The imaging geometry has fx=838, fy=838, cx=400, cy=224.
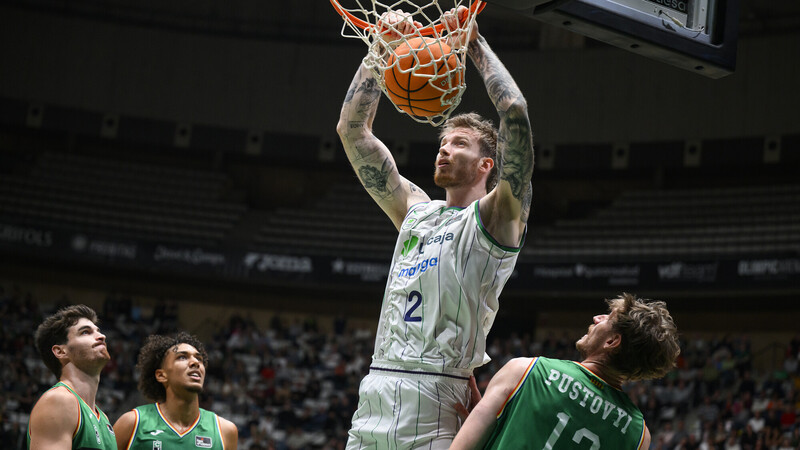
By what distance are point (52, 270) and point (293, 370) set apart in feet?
20.3

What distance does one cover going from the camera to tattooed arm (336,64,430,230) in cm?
346

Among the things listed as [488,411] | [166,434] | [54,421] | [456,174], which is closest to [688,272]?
[166,434]

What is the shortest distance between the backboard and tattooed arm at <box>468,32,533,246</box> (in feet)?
0.97

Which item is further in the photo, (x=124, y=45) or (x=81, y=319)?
(x=124, y=45)

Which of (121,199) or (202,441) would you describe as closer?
(202,441)

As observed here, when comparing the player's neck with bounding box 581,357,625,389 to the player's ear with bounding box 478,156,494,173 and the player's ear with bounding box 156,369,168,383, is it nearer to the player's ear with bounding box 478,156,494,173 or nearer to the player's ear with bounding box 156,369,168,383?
the player's ear with bounding box 478,156,494,173

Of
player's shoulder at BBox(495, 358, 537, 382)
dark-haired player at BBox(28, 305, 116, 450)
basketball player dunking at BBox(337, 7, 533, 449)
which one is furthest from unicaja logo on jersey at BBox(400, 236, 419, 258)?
dark-haired player at BBox(28, 305, 116, 450)

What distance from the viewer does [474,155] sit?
319cm

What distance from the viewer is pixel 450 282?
9.53 feet

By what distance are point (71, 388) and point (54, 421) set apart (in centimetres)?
23

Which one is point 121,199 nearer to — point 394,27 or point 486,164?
point 394,27

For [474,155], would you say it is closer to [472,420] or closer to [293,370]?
[472,420]

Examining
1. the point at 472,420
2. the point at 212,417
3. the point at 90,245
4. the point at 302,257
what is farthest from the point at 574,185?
the point at 472,420

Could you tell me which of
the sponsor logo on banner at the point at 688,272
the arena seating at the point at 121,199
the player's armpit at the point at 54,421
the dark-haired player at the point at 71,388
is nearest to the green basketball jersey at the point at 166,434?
the dark-haired player at the point at 71,388
